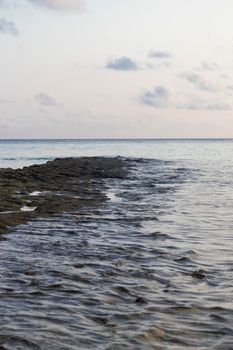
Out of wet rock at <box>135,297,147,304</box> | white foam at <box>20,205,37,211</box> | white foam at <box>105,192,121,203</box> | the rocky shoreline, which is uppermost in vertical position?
the rocky shoreline

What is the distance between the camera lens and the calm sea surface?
6.71 metres

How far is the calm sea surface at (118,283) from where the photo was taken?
6.71 m

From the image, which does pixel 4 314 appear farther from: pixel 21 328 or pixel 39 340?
pixel 39 340

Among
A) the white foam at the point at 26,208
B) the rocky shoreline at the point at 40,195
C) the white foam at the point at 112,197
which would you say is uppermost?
the rocky shoreline at the point at 40,195

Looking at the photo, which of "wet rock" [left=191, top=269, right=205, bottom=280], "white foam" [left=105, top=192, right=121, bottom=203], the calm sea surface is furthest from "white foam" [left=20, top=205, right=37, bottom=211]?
"wet rock" [left=191, top=269, right=205, bottom=280]

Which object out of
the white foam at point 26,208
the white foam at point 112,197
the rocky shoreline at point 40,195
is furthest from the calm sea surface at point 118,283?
the white foam at point 112,197

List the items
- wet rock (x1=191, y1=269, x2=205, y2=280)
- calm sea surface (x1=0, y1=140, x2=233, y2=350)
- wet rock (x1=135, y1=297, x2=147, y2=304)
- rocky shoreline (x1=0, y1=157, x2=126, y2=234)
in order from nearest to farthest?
1. calm sea surface (x1=0, y1=140, x2=233, y2=350)
2. wet rock (x1=135, y1=297, x2=147, y2=304)
3. wet rock (x1=191, y1=269, x2=205, y2=280)
4. rocky shoreline (x1=0, y1=157, x2=126, y2=234)

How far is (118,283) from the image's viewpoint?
9273mm

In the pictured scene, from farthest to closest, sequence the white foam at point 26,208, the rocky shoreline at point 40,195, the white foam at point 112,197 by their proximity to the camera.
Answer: the white foam at point 112,197
the white foam at point 26,208
the rocky shoreline at point 40,195

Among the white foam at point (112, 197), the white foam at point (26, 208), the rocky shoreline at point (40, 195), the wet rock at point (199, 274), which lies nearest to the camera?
the wet rock at point (199, 274)

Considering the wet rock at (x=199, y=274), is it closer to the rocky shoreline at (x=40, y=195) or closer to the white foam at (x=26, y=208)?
the rocky shoreline at (x=40, y=195)

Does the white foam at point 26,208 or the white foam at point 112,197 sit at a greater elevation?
the white foam at point 26,208

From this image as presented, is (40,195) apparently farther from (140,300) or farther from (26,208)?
(140,300)

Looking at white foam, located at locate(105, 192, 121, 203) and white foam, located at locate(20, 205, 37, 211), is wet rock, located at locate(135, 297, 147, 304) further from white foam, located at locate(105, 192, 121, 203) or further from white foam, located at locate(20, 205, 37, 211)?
white foam, located at locate(105, 192, 121, 203)
